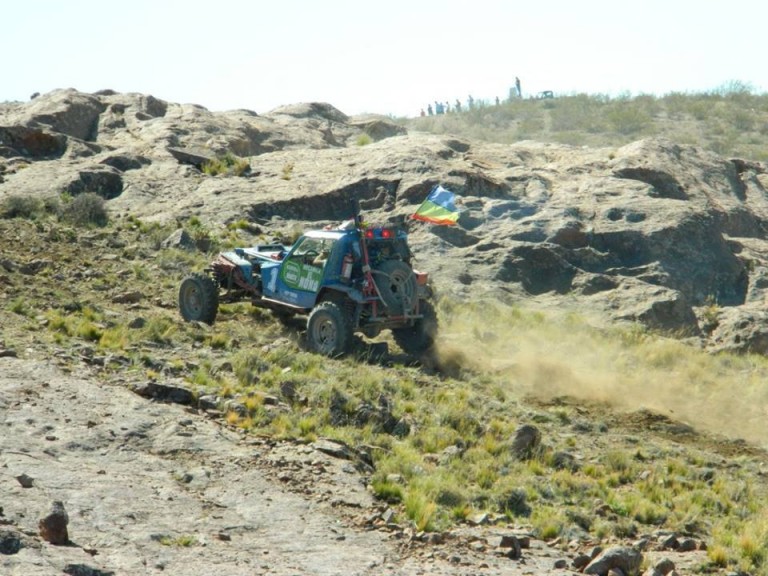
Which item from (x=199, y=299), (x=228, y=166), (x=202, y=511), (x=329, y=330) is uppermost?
(x=228, y=166)

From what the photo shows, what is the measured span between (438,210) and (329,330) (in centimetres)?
305

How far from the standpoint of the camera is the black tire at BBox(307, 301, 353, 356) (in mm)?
15930

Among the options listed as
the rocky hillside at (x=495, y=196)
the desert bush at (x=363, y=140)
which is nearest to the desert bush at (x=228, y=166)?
the rocky hillside at (x=495, y=196)

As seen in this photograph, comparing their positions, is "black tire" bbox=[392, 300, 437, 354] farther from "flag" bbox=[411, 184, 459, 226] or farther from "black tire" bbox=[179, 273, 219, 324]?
"black tire" bbox=[179, 273, 219, 324]

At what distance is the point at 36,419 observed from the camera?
11289mm

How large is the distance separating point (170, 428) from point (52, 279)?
8470 millimetres

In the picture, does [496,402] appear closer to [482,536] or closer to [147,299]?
[482,536]

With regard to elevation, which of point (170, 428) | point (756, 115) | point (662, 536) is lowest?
point (662, 536)

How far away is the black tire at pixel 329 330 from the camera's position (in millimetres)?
15930

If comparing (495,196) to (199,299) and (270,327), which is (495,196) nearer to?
(270,327)

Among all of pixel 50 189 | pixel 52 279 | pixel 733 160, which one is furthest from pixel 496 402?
pixel 733 160

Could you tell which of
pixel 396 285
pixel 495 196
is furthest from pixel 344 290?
pixel 495 196

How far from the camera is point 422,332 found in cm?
1709

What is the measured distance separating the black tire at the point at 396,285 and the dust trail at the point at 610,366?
1031 mm
